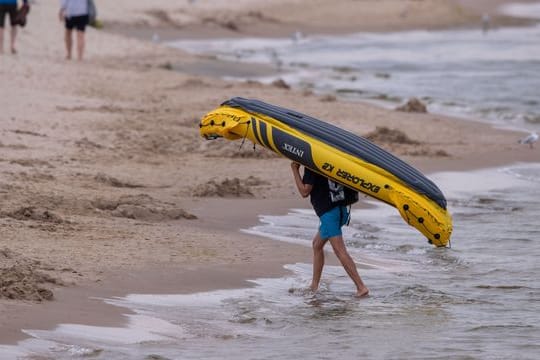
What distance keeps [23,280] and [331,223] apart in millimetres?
2257

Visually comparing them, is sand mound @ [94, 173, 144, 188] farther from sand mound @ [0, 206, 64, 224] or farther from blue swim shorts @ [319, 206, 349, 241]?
blue swim shorts @ [319, 206, 349, 241]

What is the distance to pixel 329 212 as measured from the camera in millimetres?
8727

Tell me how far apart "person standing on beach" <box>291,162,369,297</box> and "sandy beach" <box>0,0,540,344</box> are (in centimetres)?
74

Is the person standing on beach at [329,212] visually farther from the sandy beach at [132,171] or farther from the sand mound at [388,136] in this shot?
the sand mound at [388,136]

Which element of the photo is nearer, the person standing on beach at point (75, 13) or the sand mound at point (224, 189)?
the sand mound at point (224, 189)

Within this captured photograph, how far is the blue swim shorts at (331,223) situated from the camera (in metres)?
8.72

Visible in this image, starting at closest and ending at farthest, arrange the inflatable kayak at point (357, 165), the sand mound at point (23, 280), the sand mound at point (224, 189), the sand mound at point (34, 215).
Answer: the sand mound at point (23, 280) < the inflatable kayak at point (357, 165) < the sand mound at point (34, 215) < the sand mound at point (224, 189)

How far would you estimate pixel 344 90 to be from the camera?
76.5ft

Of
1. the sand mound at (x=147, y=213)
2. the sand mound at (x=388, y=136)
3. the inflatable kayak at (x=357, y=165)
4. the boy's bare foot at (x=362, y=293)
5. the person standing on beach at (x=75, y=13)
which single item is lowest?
the boy's bare foot at (x=362, y=293)

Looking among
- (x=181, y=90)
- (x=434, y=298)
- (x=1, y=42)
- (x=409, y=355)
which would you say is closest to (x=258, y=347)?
(x=409, y=355)

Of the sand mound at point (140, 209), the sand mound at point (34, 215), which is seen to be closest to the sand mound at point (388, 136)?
the sand mound at point (140, 209)

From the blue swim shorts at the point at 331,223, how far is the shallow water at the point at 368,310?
1.54 feet

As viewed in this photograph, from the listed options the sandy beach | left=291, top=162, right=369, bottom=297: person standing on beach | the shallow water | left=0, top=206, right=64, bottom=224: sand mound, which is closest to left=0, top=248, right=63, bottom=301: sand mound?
the sandy beach

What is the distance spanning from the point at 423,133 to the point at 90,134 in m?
5.00
